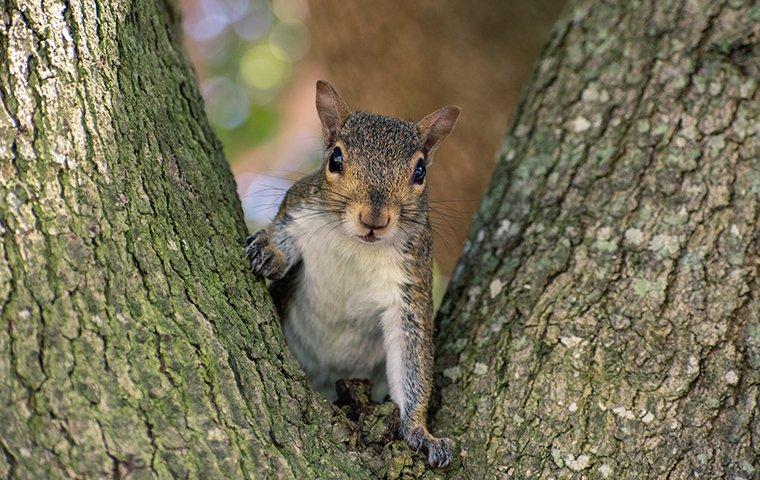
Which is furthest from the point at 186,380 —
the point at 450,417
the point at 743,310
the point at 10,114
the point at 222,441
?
the point at 743,310

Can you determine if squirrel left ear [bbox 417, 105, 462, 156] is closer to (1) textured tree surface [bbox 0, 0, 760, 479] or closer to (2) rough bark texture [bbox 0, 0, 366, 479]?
(1) textured tree surface [bbox 0, 0, 760, 479]

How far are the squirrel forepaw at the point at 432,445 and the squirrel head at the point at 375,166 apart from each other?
67cm

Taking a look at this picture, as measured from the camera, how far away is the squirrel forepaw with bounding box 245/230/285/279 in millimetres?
2771

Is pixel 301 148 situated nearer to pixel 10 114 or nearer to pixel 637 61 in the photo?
pixel 637 61

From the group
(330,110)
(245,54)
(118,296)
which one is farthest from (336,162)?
(245,54)

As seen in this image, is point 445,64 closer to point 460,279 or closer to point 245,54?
point 460,279

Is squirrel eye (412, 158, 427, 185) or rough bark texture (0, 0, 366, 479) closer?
rough bark texture (0, 0, 366, 479)

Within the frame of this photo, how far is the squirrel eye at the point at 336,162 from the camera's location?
10.2 feet

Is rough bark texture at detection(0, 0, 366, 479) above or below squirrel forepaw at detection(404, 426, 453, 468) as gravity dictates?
above

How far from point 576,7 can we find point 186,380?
2555 millimetres

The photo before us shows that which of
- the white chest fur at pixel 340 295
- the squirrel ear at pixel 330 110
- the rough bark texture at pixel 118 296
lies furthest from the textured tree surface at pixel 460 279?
the squirrel ear at pixel 330 110

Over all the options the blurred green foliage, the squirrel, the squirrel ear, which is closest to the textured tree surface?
the squirrel

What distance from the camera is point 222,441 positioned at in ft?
6.60

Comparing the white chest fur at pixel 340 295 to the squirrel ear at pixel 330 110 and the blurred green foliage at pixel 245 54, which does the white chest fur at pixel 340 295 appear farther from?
the blurred green foliage at pixel 245 54
